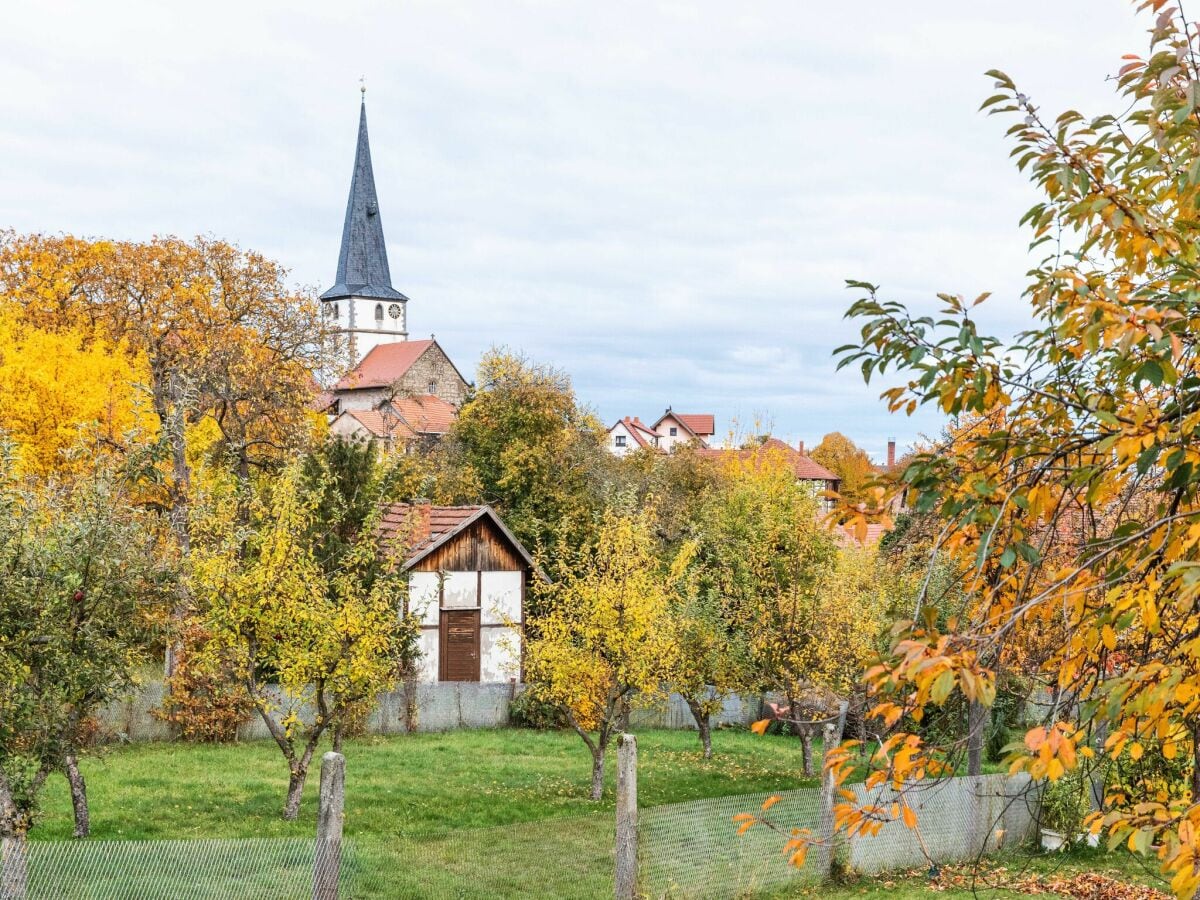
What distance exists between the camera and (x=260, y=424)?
Result: 34.0 metres

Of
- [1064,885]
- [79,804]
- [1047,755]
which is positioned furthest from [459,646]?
[1047,755]

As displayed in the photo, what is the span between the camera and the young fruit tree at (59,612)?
9.71m

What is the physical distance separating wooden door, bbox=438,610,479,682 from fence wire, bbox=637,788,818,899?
18194mm

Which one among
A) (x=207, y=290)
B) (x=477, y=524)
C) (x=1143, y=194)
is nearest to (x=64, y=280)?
(x=207, y=290)

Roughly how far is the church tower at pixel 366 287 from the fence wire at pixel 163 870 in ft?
296

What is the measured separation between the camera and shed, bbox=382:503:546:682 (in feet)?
96.1

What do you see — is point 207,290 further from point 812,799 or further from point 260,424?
point 812,799

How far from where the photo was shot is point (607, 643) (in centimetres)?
1870

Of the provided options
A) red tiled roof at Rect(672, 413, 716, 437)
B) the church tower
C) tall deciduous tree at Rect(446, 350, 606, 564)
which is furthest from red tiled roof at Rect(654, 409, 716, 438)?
tall deciduous tree at Rect(446, 350, 606, 564)

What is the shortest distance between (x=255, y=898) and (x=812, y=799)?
20.1 ft

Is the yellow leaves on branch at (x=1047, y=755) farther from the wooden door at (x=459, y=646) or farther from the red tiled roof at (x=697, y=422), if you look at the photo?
the red tiled roof at (x=697, y=422)

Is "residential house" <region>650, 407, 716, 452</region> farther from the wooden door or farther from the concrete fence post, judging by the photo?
the concrete fence post

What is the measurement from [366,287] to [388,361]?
12.4 meters

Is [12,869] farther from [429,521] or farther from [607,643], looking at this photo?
[429,521]
